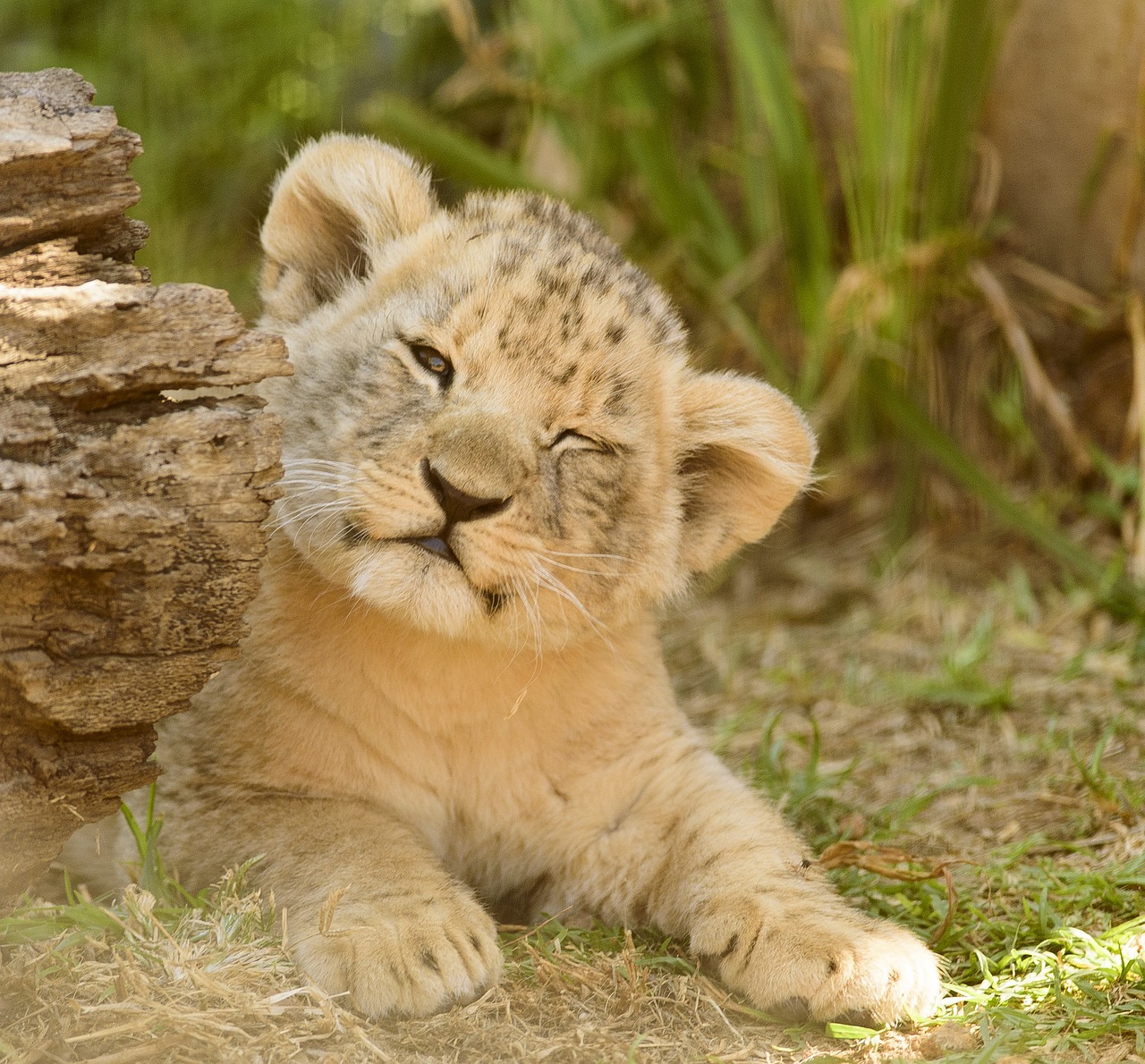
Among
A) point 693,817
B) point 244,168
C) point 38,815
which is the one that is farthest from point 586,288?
point 244,168

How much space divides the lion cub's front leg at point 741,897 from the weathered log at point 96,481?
1221 mm

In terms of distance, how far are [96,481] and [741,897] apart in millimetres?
1704

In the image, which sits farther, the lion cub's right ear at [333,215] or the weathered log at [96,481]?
the lion cub's right ear at [333,215]

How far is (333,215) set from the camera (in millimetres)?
3764

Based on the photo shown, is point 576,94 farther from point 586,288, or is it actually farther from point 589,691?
point 589,691

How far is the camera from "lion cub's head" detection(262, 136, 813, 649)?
9.94 feet

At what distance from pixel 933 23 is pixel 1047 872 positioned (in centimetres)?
388

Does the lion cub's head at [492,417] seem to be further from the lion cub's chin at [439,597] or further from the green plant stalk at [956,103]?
the green plant stalk at [956,103]

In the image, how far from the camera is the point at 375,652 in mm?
3383

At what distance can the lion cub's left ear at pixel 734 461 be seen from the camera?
11.7 feet

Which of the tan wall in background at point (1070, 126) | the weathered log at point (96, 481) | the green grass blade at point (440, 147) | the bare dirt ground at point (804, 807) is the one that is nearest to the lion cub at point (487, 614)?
the bare dirt ground at point (804, 807)

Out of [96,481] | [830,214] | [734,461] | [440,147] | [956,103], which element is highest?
[956,103]

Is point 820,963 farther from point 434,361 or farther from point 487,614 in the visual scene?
point 434,361

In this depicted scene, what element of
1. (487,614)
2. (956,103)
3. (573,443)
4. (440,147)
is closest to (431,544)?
(487,614)
